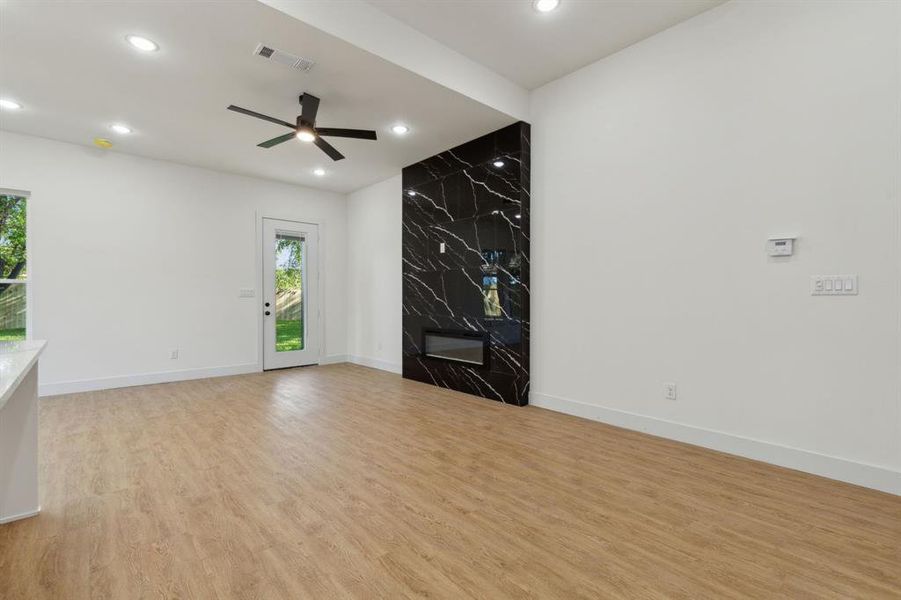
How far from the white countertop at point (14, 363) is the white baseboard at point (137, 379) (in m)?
3.15

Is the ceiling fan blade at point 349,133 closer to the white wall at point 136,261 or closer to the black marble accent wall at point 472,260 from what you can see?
the black marble accent wall at point 472,260

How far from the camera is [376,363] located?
21.9 ft

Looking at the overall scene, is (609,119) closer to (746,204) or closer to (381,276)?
(746,204)

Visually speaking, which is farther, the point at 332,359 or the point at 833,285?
the point at 332,359

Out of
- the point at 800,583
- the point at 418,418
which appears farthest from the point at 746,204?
the point at 418,418

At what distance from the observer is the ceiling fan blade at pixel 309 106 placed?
12.0 ft

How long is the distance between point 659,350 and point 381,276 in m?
4.36

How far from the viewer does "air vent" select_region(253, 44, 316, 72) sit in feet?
9.90

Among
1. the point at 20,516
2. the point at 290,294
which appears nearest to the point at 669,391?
the point at 20,516

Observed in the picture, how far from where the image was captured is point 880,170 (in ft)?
8.07

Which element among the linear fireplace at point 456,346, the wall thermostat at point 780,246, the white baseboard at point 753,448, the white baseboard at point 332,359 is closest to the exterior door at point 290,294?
the white baseboard at point 332,359

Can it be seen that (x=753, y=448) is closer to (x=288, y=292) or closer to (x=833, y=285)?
(x=833, y=285)

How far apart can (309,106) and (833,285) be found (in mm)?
4150

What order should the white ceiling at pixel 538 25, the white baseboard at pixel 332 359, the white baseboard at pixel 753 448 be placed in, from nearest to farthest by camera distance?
the white baseboard at pixel 753 448 < the white ceiling at pixel 538 25 < the white baseboard at pixel 332 359
